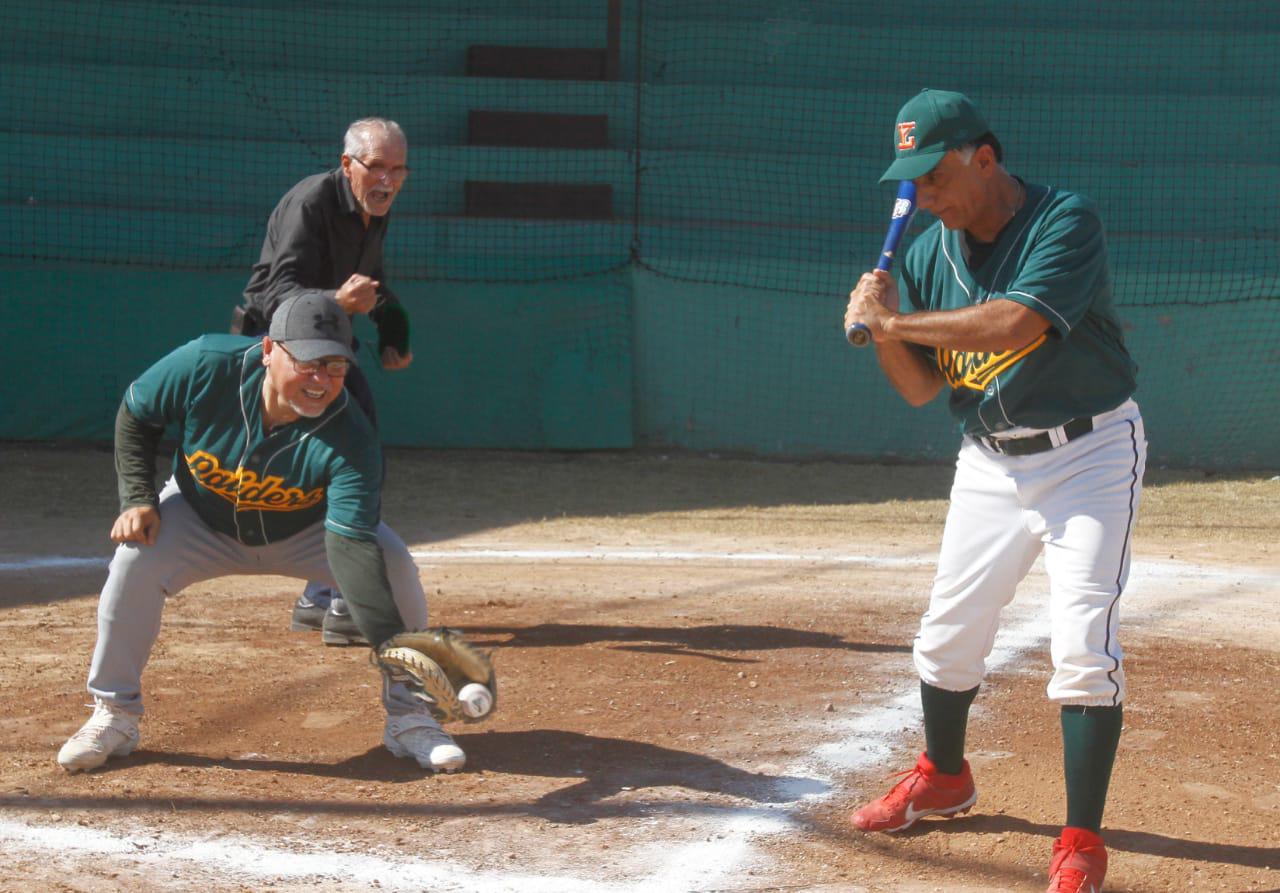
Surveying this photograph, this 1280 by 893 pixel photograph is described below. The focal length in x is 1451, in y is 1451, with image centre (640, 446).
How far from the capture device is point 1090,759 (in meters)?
3.28

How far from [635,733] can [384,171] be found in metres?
2.26

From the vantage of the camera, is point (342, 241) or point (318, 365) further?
point (342, 241)

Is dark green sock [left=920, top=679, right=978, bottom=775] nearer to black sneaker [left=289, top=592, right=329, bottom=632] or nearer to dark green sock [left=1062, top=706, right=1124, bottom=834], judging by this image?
dark green sock [left=1062, top=706, right=1124, bottom=834]

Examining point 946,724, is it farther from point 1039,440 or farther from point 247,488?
point 247,488

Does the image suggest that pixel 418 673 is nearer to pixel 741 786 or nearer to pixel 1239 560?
pixel 741 786

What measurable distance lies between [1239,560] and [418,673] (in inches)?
214

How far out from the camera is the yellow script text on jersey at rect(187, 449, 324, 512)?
4.15 metres

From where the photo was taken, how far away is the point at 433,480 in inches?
390

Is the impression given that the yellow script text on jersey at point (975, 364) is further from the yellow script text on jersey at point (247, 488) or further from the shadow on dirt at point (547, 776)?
the yellow script text on jersey at point (247, 488)

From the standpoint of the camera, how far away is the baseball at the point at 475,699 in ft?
11.9

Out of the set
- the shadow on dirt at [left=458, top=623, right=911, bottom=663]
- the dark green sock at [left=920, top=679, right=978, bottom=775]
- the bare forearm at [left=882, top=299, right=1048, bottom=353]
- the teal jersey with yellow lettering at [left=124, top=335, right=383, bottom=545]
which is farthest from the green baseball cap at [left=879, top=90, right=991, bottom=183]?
the shadow on dirt at [left=458, top=623, right=911, bottom=663]

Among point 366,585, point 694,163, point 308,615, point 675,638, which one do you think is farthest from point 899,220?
point 694,163

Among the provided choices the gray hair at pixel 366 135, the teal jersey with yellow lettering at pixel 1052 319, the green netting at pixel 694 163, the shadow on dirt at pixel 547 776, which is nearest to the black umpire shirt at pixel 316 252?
the gray hair at pixel 366 135

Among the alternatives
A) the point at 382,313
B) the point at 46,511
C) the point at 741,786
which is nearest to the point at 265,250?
the point at 382,313
